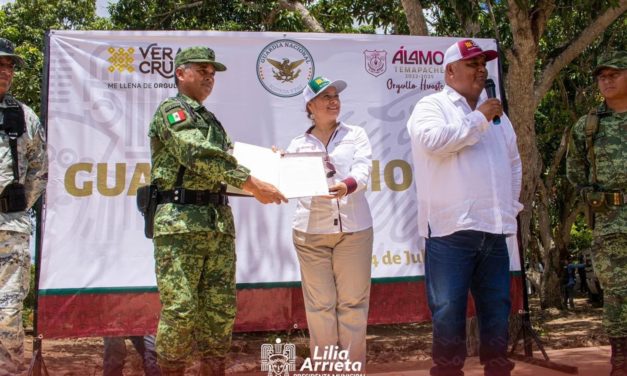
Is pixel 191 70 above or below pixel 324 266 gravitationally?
above

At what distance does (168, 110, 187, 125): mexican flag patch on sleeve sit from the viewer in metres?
3.19

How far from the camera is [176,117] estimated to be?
3195 millimetres

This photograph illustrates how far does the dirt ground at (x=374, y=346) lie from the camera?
18.5 feet

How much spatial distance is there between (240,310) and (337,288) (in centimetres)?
120

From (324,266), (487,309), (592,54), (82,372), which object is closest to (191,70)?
(324,266)

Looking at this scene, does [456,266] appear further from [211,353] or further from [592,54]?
[592,54]

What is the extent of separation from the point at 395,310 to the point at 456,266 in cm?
183

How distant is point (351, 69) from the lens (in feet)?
15.8

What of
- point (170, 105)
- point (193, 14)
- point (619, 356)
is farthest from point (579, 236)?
point (170, 105)

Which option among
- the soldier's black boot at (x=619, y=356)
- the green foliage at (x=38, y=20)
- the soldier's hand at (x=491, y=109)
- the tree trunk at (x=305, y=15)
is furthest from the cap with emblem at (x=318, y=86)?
the green foliage at (x=38, y=20)

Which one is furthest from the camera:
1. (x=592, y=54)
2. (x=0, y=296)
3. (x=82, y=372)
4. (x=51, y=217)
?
(x=592, y=54)

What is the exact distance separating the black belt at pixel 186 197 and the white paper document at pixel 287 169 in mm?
224

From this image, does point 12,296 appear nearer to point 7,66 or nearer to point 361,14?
point 7,66

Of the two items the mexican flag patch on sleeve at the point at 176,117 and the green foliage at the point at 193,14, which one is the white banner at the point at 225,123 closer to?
the mexican flag patch on sleeve at the point at 176,117
